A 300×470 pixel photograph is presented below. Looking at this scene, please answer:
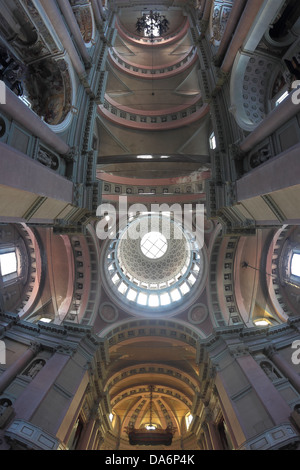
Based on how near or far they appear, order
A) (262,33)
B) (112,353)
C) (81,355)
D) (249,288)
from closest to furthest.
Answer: (262,33) → (81,355) → (249,288) → (112,353)

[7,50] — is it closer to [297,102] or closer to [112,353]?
[297,102]

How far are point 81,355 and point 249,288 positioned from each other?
463 inches

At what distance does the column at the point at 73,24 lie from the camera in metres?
10.4

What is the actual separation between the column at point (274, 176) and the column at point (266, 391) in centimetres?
833

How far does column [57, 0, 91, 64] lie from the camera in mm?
10355

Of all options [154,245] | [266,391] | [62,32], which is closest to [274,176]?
[266,391]

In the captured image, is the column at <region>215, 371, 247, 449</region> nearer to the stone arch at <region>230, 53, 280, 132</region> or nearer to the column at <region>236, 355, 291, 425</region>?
the column at <region>236, 355, 291, 425</region>

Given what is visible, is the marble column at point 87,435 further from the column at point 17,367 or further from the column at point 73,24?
the column at point 73,24

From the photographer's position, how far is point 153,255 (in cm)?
2634

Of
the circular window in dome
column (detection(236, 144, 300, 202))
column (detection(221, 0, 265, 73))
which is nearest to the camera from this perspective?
column (detection(236, 144, 300, 202))

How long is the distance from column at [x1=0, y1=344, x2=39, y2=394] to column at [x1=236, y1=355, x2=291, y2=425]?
34.1ft

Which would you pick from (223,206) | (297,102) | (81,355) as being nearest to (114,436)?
(81,355)

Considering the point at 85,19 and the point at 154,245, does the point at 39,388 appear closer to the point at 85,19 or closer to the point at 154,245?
the point at 154,245

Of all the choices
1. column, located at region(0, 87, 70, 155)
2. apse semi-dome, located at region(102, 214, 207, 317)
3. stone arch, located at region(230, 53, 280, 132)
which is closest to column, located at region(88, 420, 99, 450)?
apse semi-dome, located at region(102, 214, 207, 317)
